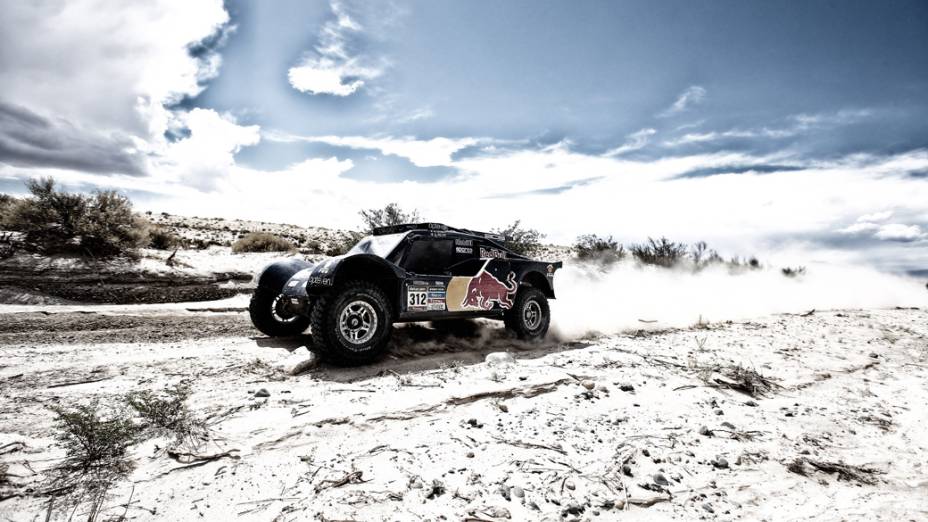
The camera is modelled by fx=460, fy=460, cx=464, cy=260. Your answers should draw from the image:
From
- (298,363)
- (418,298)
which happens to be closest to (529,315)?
(418,298)

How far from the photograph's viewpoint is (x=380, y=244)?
269 inches

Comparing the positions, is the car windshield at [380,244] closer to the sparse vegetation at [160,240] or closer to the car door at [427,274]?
the car door at [427,274]

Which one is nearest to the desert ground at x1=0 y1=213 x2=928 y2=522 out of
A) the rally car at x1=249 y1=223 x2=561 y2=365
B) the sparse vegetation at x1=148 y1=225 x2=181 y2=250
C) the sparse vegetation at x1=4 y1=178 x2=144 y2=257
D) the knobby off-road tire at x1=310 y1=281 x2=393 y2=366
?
the knobby off-road tire at x1=310 y1=281 x2=393 y2=366

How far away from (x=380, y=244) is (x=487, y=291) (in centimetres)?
178

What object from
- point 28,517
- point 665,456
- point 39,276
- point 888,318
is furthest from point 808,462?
point 39,276

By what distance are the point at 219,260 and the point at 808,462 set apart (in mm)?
14887

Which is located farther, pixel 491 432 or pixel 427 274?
pixel 427 274

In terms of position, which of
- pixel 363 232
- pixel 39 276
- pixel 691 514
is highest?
pixel 363 232

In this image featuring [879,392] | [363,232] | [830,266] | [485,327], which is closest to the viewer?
[879,392]

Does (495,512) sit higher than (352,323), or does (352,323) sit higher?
(352,323)

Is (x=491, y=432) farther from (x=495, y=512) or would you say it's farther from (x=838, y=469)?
(x=838, y=469)

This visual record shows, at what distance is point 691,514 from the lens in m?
2.87

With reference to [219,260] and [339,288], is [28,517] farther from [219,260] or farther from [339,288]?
[219,260]

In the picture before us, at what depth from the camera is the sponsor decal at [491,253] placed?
7.35 meters
